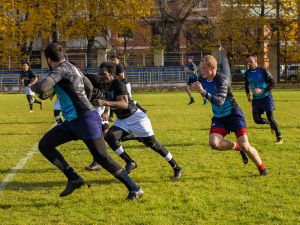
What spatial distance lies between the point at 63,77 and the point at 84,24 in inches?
1200

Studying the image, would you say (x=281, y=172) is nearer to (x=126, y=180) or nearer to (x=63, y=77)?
(x=126, y=180)

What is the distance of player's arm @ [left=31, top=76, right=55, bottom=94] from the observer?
4129mm

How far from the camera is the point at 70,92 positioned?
4.60 m

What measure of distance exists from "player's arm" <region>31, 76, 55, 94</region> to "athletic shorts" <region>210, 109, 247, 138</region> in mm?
2773

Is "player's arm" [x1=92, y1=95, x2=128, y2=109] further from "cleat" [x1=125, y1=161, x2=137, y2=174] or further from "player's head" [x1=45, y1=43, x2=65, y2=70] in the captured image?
"cleat" [x1=125, y1=161, x2=137, y2=174]

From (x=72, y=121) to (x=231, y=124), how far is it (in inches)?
96.7

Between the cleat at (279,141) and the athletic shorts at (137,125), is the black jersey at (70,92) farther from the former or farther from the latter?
the cleat at (279,141)

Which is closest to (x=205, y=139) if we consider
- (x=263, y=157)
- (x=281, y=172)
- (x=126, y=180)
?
(x=263, y=157)

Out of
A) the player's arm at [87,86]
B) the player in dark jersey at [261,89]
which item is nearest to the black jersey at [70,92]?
the player's arm at [87,86]

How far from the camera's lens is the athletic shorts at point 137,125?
602 cm

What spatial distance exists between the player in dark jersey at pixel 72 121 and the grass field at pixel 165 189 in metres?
0.35

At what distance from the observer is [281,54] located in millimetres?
35125

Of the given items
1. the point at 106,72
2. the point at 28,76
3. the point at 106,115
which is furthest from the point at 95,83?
the point at 28,76

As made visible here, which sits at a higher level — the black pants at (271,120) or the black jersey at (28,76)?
the black jersey at (28,76)
